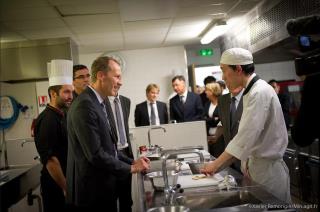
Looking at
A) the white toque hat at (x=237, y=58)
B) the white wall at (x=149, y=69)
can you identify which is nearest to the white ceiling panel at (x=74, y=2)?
the white toque hat at (x=237, y=58)

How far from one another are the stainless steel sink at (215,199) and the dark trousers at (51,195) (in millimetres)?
1183

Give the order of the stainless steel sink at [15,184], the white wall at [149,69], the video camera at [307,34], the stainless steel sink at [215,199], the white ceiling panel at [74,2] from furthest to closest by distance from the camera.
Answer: the white wall at [149,69] → the white ceiling panel at [74,2] → the stainless steel sink at [15,184] → the stainless steel sink at [215,199] → the video camera at [307,34]

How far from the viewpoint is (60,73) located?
2707 mm

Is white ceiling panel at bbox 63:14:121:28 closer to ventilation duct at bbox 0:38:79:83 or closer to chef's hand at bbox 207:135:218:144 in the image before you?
ventilation duct at bbox 0:38:79:83

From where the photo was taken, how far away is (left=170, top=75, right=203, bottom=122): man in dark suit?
4582mm

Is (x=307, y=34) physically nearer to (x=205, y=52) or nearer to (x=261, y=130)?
(x=261, y=130)

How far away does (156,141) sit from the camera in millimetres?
3682

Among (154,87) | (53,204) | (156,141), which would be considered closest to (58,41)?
(154,87)

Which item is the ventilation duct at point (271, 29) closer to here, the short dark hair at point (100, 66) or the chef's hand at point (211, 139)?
the chef's hand at point (211, 139)

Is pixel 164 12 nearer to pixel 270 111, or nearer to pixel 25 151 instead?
pixel 25 151

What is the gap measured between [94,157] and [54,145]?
2.48 ft

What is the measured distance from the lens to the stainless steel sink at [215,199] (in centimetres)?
153

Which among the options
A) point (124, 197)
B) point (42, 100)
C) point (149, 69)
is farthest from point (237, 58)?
point (149, 69)

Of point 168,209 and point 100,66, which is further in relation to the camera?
point 100,66
